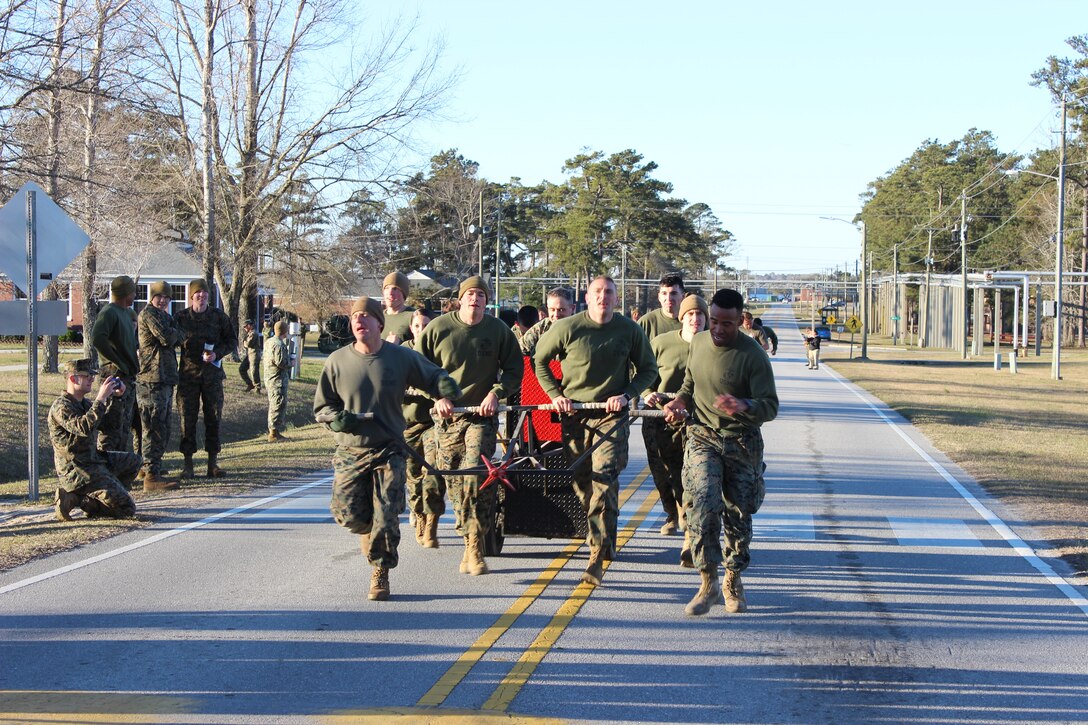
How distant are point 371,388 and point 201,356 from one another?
6.21m

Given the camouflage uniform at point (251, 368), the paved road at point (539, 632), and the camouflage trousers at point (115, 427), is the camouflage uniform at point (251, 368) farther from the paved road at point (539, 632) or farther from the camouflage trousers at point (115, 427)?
the paved road at point (539, 632)

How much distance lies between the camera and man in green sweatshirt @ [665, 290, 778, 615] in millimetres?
7879

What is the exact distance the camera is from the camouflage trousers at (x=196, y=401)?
13797 millimetres

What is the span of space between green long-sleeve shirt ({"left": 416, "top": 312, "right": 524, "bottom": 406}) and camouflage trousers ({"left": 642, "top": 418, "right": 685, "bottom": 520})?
4.75 feet

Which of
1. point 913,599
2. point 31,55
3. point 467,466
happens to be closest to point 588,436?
point 467,466

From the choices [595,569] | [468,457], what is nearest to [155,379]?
[468,457]

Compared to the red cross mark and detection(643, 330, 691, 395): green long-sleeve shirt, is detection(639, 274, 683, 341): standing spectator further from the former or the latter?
the red cross mark

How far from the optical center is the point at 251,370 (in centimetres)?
2977

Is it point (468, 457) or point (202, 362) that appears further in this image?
point (202, 362)

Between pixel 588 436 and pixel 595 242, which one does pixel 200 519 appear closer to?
pixel 588 436

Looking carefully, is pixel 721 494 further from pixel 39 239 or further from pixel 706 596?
pixel 39 239

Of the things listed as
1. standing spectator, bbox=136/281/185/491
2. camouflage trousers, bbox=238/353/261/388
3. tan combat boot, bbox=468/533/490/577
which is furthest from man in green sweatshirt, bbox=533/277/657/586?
camouflage trousers, bbox=238/353/261/388

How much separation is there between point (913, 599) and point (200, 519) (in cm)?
653

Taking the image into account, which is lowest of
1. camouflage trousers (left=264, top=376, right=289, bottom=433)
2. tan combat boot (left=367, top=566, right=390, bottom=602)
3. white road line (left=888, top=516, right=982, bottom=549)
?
white road line (left=888, top=516, right=982, bottom=549)
